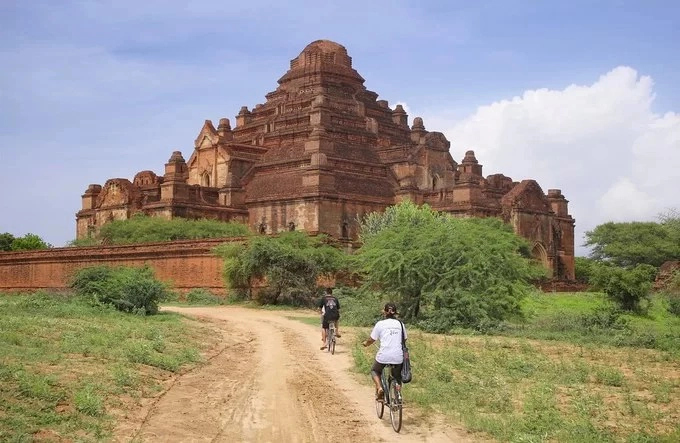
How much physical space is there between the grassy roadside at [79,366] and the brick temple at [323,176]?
72.0 ft

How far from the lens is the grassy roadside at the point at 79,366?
10.3m

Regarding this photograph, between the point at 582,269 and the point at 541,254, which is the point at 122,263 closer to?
the point at 541,254

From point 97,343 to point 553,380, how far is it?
835 cm

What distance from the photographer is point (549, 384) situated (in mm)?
14898

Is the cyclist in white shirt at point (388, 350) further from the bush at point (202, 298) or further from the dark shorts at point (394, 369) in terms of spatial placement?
Answer: the bush at point (202, 298)

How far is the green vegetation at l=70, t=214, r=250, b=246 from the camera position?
4216 cm

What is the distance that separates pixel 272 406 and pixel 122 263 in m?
28.9

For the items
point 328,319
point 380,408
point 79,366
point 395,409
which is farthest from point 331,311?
point 395,409

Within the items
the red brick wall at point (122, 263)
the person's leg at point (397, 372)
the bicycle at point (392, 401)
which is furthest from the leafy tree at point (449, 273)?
the person's leg at point (397, 372)

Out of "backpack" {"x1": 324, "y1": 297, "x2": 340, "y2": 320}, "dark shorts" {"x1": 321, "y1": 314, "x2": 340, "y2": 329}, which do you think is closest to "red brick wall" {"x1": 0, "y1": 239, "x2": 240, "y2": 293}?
"dark shorts" {"x1": 321, "y1": 314, "x2": 340, "y2": 329}

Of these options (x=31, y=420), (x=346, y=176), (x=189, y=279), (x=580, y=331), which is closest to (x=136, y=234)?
(x=189, y=279)

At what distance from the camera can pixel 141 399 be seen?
12.4 m

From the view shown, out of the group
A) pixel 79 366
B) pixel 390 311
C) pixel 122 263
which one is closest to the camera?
pixel 390 311

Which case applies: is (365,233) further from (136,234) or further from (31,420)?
(31,420)
